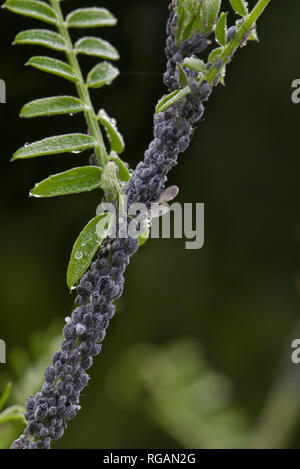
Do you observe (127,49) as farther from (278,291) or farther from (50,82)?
(278,291)

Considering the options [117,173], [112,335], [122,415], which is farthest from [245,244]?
[117,173]

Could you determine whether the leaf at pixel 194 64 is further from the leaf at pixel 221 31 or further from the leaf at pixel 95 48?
the leaf at pixel 95 48

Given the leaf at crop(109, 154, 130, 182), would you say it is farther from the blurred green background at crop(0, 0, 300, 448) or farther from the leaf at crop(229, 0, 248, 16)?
the blurred green background at crop(0, 0, 300, 448)

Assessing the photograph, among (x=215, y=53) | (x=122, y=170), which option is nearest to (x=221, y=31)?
(x=215, y=53)

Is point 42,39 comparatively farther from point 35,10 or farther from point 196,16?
point 196,16

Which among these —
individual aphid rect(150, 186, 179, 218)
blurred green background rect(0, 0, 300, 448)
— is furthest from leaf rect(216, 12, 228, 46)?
blurred green background rect(0, 0, 300, 448)
